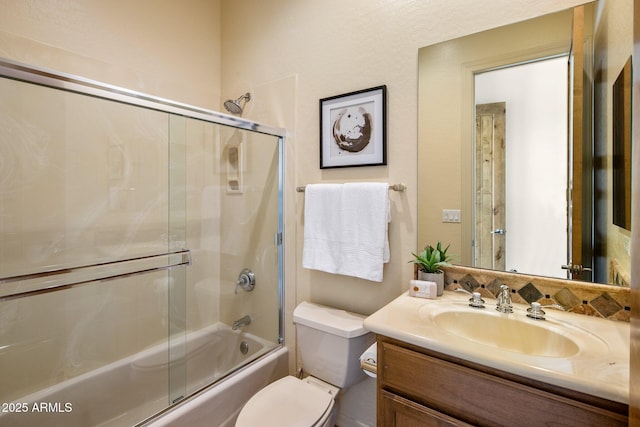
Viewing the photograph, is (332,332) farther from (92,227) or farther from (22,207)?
(22,207)

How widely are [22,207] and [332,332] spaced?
1.51 meters

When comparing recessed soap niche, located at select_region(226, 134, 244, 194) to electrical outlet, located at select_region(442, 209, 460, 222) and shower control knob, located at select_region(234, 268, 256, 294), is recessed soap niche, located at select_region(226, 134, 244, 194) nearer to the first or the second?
shower control knob, located at select_region(234, 268, 256, 294)

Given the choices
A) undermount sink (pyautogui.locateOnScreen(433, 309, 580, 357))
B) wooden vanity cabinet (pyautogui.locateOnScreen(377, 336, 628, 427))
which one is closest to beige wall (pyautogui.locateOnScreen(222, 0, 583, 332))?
undermount sink (pyautogui.locateOnScreen(433, 309, 580, 357))

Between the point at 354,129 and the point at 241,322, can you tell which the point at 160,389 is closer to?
the point at 241,322

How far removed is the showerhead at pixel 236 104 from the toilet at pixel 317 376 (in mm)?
1384

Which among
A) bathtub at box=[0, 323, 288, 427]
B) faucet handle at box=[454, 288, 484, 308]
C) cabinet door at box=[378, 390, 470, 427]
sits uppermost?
faucet handle at box=[454, 288, 484, 308]

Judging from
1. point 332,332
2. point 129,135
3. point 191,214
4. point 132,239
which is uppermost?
point 129,135

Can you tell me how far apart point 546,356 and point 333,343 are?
84cm

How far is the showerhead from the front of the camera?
6.73 ft

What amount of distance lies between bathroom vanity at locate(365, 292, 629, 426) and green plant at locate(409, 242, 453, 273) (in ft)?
0.56

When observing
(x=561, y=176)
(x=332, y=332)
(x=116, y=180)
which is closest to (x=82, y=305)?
(x=116, y=180)

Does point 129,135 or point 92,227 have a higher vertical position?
point 129,135

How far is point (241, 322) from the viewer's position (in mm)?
1971

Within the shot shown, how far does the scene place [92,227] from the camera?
1575mm
